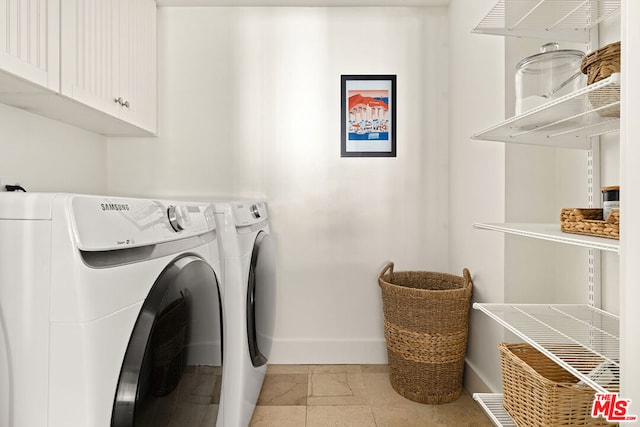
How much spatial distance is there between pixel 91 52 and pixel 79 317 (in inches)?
58.2

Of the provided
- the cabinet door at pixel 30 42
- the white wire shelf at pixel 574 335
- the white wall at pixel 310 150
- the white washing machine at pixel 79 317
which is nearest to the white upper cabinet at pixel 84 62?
the cabinet door at pixel 30 42

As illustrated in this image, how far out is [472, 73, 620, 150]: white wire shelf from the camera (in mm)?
906

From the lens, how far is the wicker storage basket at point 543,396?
1046mm

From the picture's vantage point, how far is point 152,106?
2229 millimetres

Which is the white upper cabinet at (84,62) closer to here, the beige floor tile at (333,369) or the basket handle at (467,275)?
the beige floor tile at (333,369)

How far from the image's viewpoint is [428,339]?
5.95 feet

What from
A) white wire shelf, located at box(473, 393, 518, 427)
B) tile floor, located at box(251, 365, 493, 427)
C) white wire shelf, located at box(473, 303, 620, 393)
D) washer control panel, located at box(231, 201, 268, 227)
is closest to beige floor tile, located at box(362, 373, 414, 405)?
tile floor, located at box(251, 365, 493, 427)

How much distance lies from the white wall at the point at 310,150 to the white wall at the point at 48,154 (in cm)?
17

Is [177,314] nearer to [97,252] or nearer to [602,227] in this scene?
[97,252]

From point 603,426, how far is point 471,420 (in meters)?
0.77

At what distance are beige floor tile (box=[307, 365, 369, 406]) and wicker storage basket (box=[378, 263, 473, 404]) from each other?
0.22 meters

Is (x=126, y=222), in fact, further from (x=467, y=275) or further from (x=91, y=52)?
(x=467, y=275)

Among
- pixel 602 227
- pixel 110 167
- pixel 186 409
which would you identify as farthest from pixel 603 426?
pixel 110 167

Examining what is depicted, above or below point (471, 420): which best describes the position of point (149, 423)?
above
